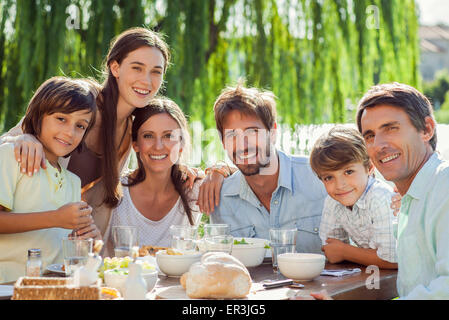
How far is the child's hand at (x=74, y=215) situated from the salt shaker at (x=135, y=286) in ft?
A: 2.37

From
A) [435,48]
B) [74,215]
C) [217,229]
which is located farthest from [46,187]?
[435,48]

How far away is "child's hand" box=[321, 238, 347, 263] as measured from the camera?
2475 millimetres

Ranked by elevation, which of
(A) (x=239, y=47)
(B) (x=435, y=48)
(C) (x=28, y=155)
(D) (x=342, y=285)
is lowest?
(D) (x=342, y=285)

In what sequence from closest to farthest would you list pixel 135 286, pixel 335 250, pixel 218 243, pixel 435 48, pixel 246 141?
1. pixel 135 286
2. pixel 218 243
3. pixel 335 250
4. pixel 246 141
5. pixel 435 48

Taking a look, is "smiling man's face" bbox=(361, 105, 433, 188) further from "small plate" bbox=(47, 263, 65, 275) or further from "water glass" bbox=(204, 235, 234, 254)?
"small plate" bbox=(47, 263, 65, 275)

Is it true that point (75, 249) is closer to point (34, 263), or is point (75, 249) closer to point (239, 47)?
point (34, 263)

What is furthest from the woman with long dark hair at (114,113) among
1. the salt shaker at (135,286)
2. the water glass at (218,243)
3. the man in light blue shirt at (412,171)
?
the salt shaker at (135,286)

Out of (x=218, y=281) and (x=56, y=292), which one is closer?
(x=56, y=292)

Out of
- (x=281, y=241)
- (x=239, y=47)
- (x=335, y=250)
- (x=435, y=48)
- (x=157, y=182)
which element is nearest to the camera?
(x=281, y=241)

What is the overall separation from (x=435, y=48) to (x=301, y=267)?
160ft

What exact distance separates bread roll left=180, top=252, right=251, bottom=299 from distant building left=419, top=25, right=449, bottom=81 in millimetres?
47968

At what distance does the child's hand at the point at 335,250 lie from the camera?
2.47m

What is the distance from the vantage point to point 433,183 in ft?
6.24

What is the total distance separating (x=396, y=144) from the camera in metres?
2.10
